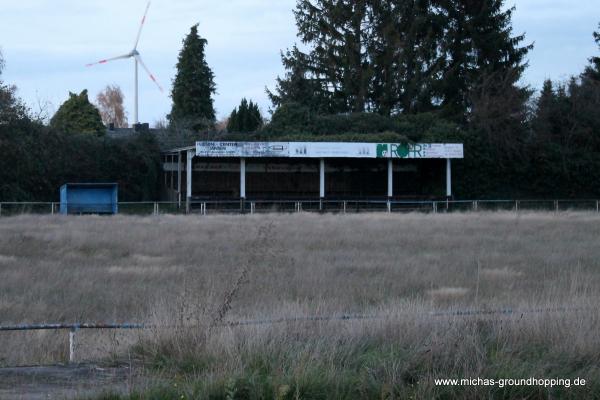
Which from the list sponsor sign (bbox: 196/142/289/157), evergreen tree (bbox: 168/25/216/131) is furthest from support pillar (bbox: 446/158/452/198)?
evergreen tree (bbox: 168/25/216/131)

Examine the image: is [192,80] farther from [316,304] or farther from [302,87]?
[316,304]

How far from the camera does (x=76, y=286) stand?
1664 centimetres

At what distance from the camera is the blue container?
45750mm

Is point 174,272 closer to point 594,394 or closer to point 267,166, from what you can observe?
point 594,394

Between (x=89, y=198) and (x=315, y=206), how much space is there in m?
15.2

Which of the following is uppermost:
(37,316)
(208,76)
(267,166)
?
(208,76)

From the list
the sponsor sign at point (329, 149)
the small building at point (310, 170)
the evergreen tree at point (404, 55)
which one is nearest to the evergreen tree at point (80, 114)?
the small building at point (310, 170)

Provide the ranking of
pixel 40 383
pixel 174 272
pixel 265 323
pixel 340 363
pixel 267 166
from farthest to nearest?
1. pixel 267 166
2. pixel 174 272
3. pixel 265 323
4. pixel 340 363
5. pixel 40 383

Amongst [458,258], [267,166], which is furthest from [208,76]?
[458,258]

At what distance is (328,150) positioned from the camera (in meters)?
51.7

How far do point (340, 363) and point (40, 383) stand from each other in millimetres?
2855

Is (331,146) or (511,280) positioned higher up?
(331,146)

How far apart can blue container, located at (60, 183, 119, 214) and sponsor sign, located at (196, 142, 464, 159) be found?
245 inches

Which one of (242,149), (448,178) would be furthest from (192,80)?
(448,178)
